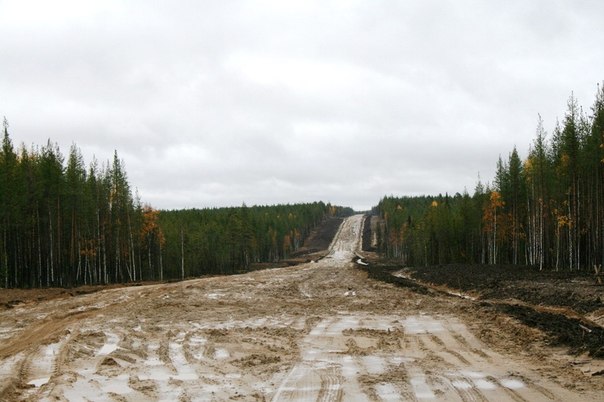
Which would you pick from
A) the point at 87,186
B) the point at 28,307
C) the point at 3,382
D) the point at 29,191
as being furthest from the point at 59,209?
the point at 3,382

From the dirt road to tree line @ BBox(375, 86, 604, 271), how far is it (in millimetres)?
24705

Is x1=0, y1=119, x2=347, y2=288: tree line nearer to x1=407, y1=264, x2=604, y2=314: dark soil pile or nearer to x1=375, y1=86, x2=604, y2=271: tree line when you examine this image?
x1=407, y1=264, x2=604, y2=314: dark soil pile

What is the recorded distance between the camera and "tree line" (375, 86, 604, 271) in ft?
129

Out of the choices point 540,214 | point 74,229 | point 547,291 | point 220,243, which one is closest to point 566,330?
point 547,291

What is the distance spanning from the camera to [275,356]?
37.7 feet

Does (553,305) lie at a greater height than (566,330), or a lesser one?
lesser

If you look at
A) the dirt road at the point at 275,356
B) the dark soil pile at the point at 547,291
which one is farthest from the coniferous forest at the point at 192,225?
the dirt road at the point at 275,356

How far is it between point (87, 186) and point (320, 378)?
5123 cm

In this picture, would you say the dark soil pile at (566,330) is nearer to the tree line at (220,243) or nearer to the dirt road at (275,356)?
the dirt road at (275,356)

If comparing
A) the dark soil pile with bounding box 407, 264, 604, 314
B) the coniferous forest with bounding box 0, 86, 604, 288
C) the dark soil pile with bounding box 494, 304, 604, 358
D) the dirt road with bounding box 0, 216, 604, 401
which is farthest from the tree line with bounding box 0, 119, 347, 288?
the dark soil pile with bounding box 494, 304, 604, 358

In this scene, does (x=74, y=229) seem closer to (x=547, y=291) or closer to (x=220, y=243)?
(x=547, y=291)

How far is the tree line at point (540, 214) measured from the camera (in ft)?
129

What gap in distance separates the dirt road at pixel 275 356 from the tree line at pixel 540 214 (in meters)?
24.7

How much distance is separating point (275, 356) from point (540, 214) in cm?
3996
